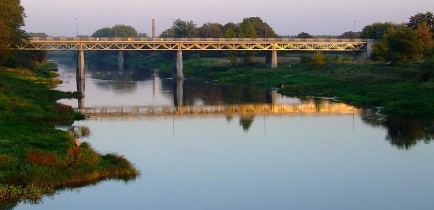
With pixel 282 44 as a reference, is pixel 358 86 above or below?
below

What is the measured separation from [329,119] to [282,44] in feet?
189

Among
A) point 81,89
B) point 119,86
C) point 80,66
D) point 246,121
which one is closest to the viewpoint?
point 246,121

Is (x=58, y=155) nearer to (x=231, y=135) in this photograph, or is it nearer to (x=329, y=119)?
(x=231, y=135)

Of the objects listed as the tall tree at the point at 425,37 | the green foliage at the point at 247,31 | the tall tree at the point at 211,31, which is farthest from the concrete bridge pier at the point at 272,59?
the tall tree at the point at 211,31

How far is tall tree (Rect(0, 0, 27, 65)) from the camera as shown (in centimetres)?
7650

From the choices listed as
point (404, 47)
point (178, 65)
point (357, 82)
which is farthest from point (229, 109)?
point (178, 65)

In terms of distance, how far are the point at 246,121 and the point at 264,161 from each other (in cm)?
1772

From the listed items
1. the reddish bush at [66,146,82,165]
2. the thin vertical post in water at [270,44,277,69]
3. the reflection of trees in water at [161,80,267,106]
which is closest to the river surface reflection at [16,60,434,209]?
the reddish bush at [66,146,82,165]

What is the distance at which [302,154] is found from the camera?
131ft

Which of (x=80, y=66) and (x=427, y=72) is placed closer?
(x=427, y=72)

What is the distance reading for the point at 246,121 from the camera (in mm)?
54812

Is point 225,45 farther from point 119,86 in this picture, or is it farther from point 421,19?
point 421,19

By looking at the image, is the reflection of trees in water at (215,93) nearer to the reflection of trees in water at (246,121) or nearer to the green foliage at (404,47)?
the reflection of trees in water at (246,121)

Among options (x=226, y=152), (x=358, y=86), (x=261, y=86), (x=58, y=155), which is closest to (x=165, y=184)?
(x=58, y=155)
